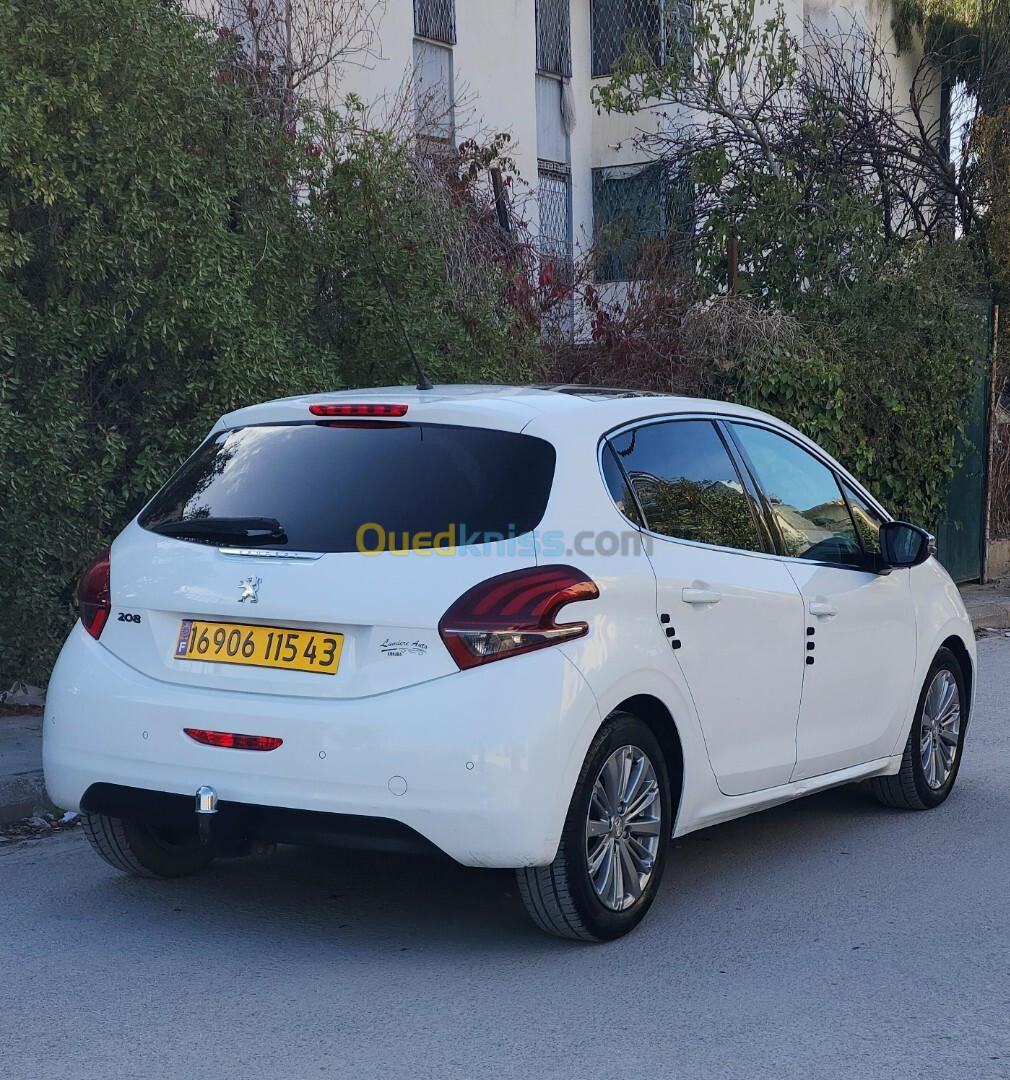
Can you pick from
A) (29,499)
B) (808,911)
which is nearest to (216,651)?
(808,911)

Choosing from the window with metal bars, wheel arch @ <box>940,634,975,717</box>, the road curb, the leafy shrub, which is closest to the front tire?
wheel arch @ <box>940,634,975,717</box>

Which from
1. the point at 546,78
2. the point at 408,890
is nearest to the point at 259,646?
the point at 408,890

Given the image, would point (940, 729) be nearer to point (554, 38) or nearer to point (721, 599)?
point (721, 599)

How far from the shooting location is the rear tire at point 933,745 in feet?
22.3

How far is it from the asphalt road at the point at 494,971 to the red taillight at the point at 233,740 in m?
0.68

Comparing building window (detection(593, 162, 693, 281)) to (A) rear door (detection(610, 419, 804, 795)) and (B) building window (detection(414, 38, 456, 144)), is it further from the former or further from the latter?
(A) rear door (detection(610, 419, 804, 795))

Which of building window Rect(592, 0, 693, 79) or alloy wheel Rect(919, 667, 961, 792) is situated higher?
building window Rect(592, 0, 693, 79)

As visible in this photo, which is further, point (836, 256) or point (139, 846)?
point (836, 256)

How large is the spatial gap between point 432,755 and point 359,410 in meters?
1.26

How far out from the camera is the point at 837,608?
6008 mm

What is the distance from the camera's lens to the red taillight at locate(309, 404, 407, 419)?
501 cm

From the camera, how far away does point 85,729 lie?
488cm

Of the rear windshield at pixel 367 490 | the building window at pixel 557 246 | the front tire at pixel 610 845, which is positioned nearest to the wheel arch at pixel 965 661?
the front tire at pixel 610 845

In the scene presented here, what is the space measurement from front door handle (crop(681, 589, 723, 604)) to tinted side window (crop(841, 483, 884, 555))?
139cm
